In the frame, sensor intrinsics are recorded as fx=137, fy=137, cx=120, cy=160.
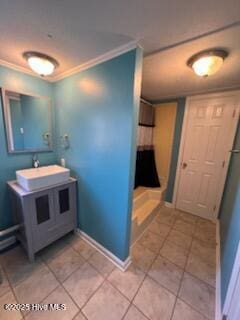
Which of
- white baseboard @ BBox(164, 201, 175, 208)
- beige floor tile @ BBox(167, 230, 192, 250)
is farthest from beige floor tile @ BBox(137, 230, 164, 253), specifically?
white baseboard @ BBox(164, 201, 175, 208)

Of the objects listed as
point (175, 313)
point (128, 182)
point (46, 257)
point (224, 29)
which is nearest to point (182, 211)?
point (175, 313)

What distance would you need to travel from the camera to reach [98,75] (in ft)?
4.72

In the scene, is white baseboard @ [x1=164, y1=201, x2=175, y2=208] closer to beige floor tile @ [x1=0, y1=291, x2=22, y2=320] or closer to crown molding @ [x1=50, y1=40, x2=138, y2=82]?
beige floor tile @ [x1=0, y1=291, x2=22, y2=320]

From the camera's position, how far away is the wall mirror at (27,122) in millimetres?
1652

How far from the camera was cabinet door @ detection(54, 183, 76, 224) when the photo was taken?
1687 mm

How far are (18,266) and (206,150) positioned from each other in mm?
3050

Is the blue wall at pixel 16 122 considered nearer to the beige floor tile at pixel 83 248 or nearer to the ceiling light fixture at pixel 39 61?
the ceiling light fixture at pixel 39 61

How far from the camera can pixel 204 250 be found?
181 centimetres

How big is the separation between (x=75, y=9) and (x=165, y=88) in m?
1.71

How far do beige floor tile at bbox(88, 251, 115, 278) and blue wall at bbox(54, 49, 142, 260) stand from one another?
0.43 ft

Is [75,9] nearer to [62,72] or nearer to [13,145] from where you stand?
[62,72]

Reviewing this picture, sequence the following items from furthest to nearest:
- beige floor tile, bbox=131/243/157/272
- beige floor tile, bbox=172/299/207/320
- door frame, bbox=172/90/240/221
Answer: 1. door frame, bbox=172/90/240/221
2. beige floor tile, bbox=131/243/157/272
3. beige floor tile, bbox=172/299/207/320

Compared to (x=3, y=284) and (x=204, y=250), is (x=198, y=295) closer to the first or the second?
(x=204, y=250)

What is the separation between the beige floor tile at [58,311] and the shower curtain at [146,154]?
74.2 inches
